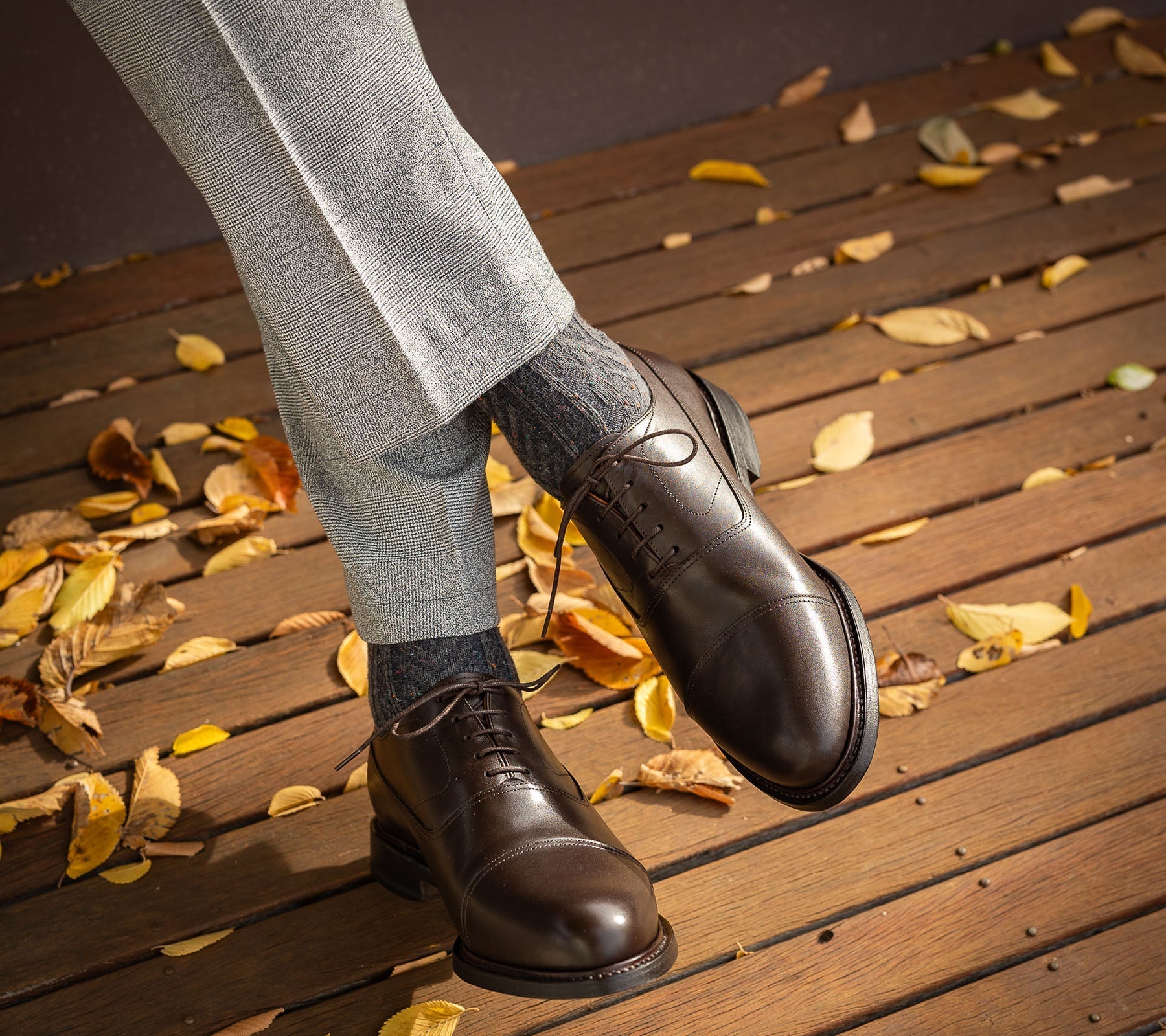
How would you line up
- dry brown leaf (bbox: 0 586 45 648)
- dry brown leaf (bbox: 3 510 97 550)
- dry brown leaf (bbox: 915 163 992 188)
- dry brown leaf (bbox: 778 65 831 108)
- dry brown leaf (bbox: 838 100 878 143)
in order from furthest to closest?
dry brown leaf (bbox: 778 65 831 108)
dry brown leaf (bbox: 838 100 878 143)
dry brown leaf (bbox: 915 163 992 188)
dry brown leaf (bbox: 3 510 97 550)
dry brown leaf (bbox: 0 586 45 648)

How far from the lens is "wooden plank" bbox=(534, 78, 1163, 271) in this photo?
178 centimetres

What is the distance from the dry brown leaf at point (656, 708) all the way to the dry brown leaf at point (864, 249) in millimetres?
893

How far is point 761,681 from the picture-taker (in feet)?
2.78

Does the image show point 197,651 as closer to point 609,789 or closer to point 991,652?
point 609,789

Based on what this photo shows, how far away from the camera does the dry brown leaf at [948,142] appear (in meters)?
1.88

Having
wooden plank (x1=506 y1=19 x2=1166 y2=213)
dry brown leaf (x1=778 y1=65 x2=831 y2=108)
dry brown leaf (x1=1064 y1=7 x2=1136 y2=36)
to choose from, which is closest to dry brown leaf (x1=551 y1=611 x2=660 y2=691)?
wooden plank (x1=506 y1=19 x2=1166 y2=213)

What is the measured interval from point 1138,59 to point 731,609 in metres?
1.87

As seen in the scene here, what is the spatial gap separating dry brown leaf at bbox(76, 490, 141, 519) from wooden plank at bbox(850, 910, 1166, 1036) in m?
1.09

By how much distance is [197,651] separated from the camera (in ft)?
3.97

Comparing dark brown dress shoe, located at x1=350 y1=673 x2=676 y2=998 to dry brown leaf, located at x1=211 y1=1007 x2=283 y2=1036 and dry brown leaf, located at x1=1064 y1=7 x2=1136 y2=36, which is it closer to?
dry brown leaf, located at x1=211 y1=1007 x2=283 y2=1036

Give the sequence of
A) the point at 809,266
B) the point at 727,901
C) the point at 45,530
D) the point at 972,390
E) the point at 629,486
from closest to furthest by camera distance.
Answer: the point at 629,486
the point at 727,901
the point at 45,530
the point at 972,390
the point at 809,266

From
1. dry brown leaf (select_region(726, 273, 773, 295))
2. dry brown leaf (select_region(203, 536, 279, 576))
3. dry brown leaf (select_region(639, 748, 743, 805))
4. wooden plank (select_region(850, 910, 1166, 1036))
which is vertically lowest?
wooden plank (select_region(850, 910, 1166, 1036))

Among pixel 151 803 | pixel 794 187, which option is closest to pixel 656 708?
pixel 151 803

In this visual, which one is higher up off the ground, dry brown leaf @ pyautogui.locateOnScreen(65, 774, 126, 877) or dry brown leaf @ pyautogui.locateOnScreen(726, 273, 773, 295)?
dry brown leaf @ pyautogui.locateOnScreen(65, 774, 126, 877)
